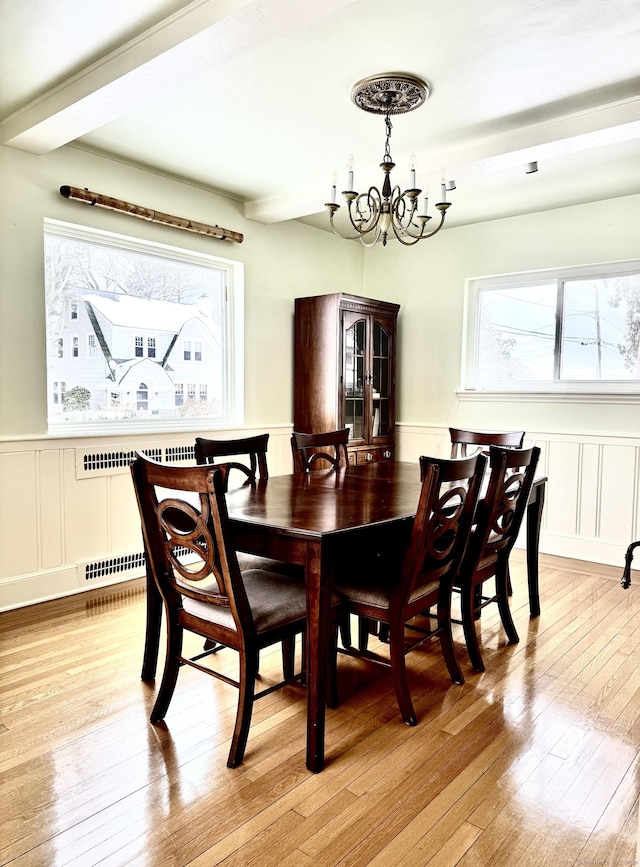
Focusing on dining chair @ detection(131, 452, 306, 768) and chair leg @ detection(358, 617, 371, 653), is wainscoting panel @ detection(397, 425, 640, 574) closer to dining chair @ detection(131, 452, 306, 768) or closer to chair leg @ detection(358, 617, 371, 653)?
chair leg @ detection(358, 617, 371, 653)

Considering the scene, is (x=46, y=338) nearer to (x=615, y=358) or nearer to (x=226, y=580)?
(x=226, y=580)

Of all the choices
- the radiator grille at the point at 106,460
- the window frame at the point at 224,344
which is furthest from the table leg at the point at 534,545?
the radiator grille at the point at 106,460

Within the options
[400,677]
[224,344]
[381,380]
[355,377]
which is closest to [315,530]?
[400,677]

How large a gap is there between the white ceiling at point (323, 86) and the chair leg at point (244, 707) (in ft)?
6.84

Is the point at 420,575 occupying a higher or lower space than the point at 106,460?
lower

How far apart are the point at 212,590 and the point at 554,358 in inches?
134

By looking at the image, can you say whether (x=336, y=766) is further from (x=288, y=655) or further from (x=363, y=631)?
(x=363, y=631)

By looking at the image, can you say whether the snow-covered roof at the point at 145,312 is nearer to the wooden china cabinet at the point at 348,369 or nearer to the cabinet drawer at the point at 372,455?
the wooden china cabinet at the point at 348,369

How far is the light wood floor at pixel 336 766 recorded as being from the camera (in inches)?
61.0

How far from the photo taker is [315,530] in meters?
1.84

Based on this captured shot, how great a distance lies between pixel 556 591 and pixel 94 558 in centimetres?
279

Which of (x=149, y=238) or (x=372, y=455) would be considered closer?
(x=149, y=238)

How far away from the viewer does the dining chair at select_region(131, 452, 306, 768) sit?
1.81 metres

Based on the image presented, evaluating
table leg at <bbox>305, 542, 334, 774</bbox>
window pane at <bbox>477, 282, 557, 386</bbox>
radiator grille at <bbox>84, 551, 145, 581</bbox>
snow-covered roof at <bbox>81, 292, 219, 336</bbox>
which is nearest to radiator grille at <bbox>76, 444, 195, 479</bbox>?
radiator grille at <bbox>84, 551, 145, 581</bbox>
